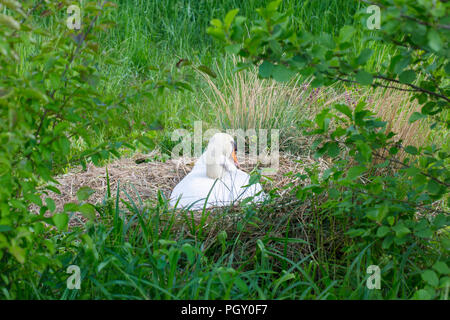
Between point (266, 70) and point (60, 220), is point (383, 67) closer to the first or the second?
point (266, 70)

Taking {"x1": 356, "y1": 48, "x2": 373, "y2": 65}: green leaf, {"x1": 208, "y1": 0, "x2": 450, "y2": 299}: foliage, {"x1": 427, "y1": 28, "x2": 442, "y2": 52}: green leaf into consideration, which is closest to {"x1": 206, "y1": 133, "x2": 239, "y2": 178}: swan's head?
{"x1": 208, "y1": 0, "x2": 450, "y2": 299}: foliage

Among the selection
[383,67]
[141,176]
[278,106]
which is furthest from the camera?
[278,106]

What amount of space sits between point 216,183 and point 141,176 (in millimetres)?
909

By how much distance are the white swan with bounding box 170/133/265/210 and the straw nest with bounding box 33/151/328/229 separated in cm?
27

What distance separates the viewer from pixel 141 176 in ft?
12.6

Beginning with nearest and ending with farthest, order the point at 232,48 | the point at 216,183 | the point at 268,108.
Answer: the point at 232,48 < the point at 216,183 < the point at 268,108

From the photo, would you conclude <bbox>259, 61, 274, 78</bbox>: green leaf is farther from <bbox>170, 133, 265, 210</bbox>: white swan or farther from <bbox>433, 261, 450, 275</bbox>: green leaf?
<bbox>170, 133, 265, 210</bbox>: white swan

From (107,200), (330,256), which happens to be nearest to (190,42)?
(107,200)

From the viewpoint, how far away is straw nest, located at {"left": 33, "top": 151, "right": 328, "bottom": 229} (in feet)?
11.6

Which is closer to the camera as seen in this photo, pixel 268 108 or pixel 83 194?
pixel 83 194

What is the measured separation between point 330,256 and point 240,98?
2502 millimetres

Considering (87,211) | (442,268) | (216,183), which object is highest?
(87,211)

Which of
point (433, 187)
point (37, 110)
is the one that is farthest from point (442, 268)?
point (37, 110)

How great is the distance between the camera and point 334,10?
22.1 ft
